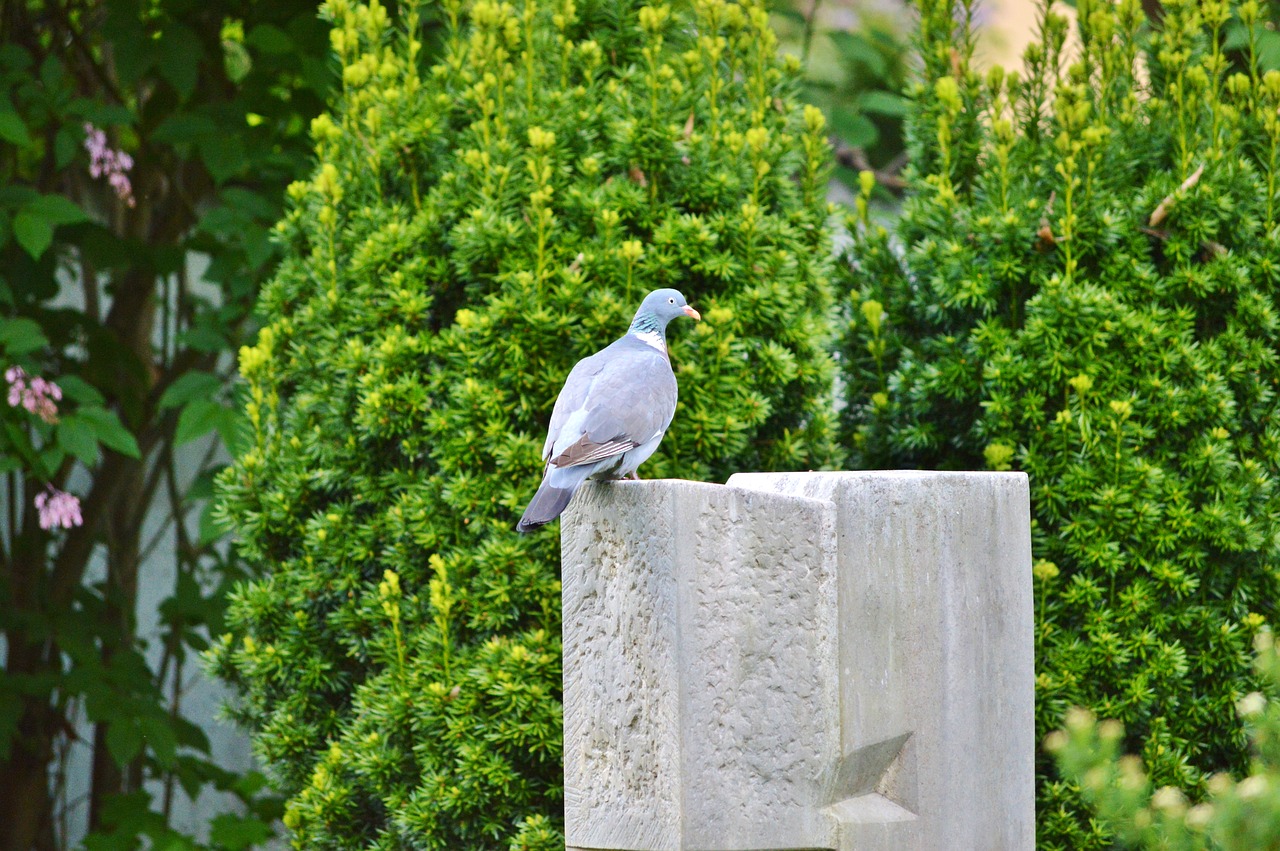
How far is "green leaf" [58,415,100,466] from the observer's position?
3.87m

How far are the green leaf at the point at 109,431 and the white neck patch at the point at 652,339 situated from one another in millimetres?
1917

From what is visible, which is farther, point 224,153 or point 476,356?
point 224,153

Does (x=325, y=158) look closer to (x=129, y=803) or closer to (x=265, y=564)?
(x=265, y=564)

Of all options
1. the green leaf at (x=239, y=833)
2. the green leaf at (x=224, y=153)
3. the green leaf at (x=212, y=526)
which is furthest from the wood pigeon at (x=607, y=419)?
the green leaf at (x=239, y=833)

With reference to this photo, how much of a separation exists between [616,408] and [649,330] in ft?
1.39

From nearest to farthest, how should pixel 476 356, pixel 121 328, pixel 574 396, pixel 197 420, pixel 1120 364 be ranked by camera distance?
pixel 574 396, pixel 476 356, pixel 1120 364, pixel 197 420, pixel 121 328

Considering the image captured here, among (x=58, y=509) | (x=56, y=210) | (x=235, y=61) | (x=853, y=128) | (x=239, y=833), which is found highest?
(x=235, y=61)

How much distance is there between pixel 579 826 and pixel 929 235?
201 centimetres

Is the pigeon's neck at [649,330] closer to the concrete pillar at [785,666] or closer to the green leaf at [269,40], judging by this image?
the concrete pillar at [785,666]

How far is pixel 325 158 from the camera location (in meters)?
3.61

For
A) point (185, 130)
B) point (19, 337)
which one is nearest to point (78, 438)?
point (19, 337)

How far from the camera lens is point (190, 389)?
3955mm

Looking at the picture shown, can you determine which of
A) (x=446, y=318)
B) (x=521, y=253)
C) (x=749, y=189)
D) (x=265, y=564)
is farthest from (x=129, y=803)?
(x=749, y=189)

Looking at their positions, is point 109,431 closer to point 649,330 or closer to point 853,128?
point 649,330
